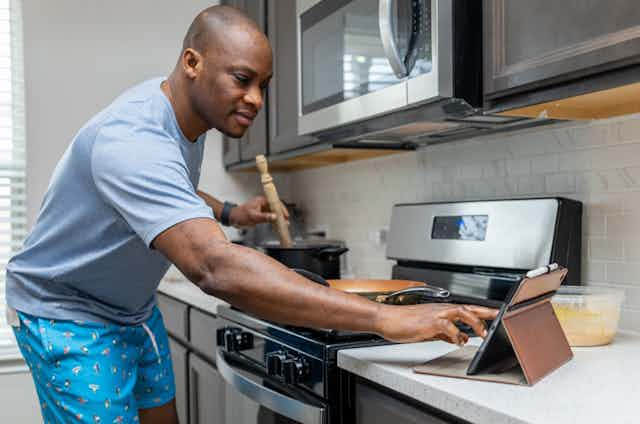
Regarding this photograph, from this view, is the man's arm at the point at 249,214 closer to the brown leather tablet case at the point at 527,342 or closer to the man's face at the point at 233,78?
the man's face at the point at 233,78

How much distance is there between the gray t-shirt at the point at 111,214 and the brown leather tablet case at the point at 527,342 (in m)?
0.49

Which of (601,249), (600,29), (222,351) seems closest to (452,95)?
(600,29)

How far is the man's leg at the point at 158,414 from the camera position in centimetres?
155

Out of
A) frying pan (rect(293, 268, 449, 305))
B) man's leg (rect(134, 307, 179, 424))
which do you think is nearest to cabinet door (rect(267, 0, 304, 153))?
frying pan (rect(293, 268, 449, 305))

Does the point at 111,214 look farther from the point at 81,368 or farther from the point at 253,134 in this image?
the point at 253,134

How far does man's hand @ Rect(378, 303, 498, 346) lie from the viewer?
3.28ft

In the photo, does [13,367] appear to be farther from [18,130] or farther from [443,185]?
[443,185]

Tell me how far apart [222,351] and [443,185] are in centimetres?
85

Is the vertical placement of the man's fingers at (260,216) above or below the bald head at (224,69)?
below

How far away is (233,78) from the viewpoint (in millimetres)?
1191

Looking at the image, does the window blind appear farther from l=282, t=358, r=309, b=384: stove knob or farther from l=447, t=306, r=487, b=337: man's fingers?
l=447, t=306, r=487, b=337: man's fingers

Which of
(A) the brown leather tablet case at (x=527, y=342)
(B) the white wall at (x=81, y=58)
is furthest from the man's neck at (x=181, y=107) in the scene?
(B) the white wall at (x=81, y=58)

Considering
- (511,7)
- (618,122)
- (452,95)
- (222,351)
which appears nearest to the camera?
(511,7)

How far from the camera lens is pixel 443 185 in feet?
6.61
